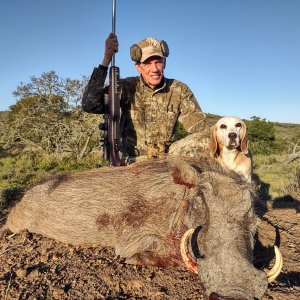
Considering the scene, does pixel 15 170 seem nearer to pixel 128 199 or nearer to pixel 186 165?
pixel 128 199

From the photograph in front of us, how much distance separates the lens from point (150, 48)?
4.81m

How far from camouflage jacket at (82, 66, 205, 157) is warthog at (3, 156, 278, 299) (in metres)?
1.49

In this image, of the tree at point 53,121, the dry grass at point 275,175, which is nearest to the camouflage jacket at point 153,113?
the dry grass at point 275,175

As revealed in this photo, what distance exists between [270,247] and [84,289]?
73.4 inches

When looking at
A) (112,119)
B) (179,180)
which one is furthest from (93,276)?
(112,119)

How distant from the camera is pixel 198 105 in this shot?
5.39 m

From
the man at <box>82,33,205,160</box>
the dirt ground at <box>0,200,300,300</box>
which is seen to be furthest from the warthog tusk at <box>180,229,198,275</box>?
the man at <box>82,33,205,160</box>

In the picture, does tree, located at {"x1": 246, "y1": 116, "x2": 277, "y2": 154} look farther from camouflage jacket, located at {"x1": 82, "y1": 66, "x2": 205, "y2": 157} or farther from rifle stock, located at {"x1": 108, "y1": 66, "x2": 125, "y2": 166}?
rifle stock, located at {"x1": 108, "y1": 66, "x2": 125, "y2": 166}

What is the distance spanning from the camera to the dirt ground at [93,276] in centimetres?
247

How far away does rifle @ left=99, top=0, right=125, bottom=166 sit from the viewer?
4.46 m

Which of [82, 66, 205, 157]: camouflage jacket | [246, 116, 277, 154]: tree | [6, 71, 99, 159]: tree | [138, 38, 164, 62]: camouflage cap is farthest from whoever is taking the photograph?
[246, 116, 277, 154]: tree

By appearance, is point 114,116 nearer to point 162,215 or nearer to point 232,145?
point 232,145

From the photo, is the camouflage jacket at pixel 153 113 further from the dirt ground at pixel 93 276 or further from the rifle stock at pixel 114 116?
the dirt ground at pixel 93 276

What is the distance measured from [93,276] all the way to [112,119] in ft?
7.20
